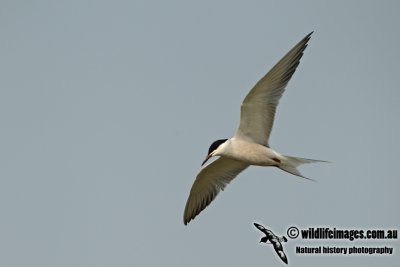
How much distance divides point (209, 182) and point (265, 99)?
2.35 meters

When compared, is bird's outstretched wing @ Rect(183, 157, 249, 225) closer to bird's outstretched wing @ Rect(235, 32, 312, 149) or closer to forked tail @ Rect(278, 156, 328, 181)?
bird's outstretched wing @ Rect(235, 32, 312, 149)

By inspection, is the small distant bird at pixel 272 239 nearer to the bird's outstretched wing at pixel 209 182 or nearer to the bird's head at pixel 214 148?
the bird's outstretched wing at pixel 209 182

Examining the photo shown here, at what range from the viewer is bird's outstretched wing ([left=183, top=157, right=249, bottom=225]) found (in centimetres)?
1278

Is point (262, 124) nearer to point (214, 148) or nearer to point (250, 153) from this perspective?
point (250, 153)

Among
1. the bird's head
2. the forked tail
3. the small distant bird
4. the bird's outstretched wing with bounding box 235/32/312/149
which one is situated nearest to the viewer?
the bird's outstretched wing with bounding box 235/32/312/149

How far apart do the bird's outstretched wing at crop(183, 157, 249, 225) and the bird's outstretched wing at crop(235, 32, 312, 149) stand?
120cm

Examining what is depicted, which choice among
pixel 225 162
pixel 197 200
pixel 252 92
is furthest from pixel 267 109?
pixel 197 200

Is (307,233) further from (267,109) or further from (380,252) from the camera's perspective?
(267,109)

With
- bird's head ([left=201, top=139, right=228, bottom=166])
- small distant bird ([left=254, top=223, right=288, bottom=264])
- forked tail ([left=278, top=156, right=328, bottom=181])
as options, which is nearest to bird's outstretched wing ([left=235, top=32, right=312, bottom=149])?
bird's head ([left=201, top=139, right=228, bottom=166])

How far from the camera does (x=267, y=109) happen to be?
1134cm

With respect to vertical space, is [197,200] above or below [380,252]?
above

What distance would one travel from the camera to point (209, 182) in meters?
13.0

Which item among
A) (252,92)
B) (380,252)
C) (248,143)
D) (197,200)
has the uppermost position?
(252,92)

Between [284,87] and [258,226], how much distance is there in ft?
9.35
